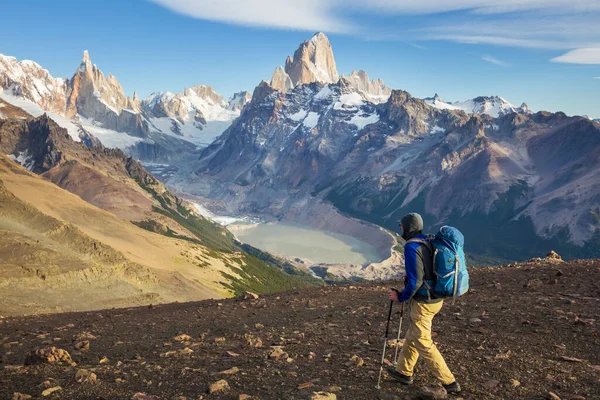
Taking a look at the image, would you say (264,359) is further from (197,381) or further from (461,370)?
(461,370)

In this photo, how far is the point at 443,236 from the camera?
11930mm

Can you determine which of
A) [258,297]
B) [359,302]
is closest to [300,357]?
[359,302]

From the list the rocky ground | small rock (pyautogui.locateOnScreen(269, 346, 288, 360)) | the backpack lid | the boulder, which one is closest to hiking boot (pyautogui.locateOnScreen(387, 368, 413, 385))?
the rocky ground

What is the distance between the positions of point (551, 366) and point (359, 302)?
15.1 metres

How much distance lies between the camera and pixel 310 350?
16.1 m

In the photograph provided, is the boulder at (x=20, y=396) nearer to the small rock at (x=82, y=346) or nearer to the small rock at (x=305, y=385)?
the small rock at (x=305, y=385)

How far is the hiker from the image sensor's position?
11734 millimetres

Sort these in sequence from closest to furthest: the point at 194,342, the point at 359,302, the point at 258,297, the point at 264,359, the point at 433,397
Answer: the point at 433,397 → the point at 264,359 → the point at 194,342 → the point at 359,302 → the point at 258,297

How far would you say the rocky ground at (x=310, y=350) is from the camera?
11.7m

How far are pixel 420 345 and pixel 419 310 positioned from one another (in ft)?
2.96

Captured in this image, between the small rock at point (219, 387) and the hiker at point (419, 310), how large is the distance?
4.51m

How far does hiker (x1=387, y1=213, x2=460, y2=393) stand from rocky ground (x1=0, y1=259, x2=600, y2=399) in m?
0.58

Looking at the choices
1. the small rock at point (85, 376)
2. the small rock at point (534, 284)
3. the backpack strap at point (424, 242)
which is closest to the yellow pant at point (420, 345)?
the backpack strap at point (424, 242)

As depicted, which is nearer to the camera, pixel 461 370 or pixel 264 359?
pixel 461 370
